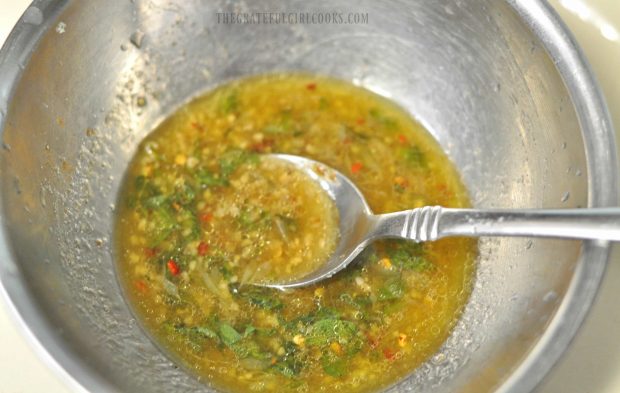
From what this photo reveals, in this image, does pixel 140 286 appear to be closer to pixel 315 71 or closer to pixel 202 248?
pixel 202 248

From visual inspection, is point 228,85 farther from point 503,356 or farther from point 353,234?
point 503,356

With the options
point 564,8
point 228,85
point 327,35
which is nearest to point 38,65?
point 228,85

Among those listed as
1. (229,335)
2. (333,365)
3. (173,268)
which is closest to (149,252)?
(173,268)

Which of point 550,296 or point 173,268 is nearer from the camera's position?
point 550,296

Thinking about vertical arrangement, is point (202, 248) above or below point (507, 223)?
above

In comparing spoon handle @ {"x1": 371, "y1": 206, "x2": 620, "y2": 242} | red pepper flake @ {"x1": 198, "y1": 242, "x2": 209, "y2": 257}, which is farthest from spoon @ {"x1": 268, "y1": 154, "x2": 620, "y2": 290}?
red pepper flake @ {"x1": 198, "y1": 242, "x2": 209, "y2": 257}

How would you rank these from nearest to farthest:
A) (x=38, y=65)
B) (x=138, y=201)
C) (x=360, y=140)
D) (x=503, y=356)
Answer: (x=503, y=356), (x=38, y=65), (x=138, y=201), (x=360, y=140)

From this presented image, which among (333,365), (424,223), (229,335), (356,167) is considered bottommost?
(333,365)
